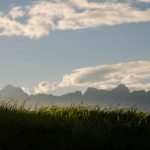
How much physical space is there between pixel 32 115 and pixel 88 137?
4.01 metres

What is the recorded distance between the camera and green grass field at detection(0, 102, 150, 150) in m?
18.7

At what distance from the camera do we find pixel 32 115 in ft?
73.9

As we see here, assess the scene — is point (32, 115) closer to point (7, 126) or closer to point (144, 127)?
point (7, 126)

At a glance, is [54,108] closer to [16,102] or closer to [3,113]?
[16,102]

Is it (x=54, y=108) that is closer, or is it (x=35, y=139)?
(x=35, y=139)

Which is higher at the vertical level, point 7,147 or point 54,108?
point 54,108

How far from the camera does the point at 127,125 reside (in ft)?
69.9

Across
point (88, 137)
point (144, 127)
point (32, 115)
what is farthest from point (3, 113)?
point (144, 127)

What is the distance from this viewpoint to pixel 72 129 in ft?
65.7

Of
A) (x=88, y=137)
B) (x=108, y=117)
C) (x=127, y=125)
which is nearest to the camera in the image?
(x=88, y=137)

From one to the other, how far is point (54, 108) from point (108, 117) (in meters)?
2.91

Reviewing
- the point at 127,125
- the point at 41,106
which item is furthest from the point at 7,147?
the point at 41,106

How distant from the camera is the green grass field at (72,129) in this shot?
18.7 m

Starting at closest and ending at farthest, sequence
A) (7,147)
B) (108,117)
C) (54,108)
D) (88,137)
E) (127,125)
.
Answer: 1. (7,147)
2. (88,137)
3. (127,125)
4. (108,117)
5. (54,108)
